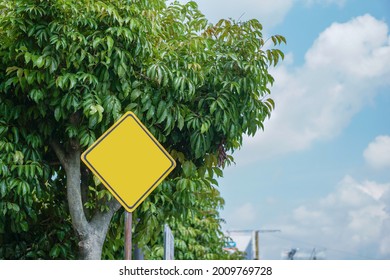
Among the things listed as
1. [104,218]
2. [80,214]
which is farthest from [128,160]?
[104,218]

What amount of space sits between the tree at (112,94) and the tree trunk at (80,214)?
13 mm

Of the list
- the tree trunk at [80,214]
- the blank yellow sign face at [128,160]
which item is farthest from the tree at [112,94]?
the blank yellow sign face at [128,160]

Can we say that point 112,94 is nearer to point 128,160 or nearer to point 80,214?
point 80,214

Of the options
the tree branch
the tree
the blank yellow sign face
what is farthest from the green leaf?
the blank yellow sign face

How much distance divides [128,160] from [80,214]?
3429 mm

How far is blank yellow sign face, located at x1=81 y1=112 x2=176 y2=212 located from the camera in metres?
6.09

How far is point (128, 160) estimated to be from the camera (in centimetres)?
609

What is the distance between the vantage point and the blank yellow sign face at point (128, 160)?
20.0 ft

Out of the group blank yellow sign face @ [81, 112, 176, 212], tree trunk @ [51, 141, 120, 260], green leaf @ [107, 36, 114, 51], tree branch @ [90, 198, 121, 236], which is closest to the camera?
blank yellow sign face @ [81, 112, 176, 212]

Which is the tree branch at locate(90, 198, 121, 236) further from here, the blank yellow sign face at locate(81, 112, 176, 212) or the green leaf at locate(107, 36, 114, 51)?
the blank yellow sign face at locate(81, 112, 176, 212)

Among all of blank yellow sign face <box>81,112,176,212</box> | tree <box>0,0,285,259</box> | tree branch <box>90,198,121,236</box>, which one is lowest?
blank yellow sign face <box>81,112,176,212</box>

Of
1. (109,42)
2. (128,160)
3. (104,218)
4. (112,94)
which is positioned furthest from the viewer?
(104,218)

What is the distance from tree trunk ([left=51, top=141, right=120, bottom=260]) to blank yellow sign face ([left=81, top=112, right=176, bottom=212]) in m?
3.15

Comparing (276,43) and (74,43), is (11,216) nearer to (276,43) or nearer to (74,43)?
(74,43)
